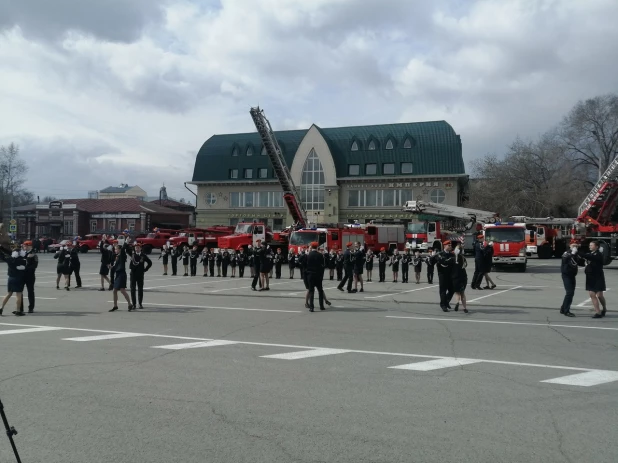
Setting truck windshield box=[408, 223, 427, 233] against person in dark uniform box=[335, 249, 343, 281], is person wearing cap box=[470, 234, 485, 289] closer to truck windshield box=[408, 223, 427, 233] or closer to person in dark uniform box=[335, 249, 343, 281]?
person in dark uniform box=[335, 249, 343, 281]

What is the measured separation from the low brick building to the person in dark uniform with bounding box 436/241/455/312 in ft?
200

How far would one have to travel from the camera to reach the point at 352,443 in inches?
201

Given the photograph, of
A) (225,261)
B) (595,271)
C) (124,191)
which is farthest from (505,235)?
(124,191)

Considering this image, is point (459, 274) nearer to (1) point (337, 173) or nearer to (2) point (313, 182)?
(1) point (337, 173)

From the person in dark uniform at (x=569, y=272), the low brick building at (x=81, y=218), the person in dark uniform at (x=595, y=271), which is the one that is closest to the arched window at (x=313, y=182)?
the low brick building at (x=81, y=218)

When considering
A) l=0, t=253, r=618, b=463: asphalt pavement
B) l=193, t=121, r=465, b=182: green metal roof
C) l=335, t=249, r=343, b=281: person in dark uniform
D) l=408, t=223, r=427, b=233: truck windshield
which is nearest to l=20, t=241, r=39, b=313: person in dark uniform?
l=0, t=253, r=618, b=463: asphalt pavement

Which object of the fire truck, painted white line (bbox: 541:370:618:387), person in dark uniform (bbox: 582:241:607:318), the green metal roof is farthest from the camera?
the green metal roof

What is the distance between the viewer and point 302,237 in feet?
110

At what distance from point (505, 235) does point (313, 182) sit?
3881 cm

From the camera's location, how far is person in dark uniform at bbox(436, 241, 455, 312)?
1441 cm

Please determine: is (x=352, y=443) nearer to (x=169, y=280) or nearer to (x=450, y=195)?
(x=169, y=280)

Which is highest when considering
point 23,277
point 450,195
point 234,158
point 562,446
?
point 234,158

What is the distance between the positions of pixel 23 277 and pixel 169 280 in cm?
1153

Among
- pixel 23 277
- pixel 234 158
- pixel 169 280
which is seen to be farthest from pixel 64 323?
pixel 234 158
